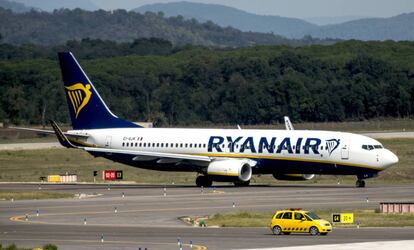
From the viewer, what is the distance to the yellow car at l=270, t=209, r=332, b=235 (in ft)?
163

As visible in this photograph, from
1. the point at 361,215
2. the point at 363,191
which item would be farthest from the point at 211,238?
the point at 363,191

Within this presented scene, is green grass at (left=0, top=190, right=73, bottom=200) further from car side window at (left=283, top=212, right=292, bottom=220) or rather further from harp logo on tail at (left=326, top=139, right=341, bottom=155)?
car side window at (left=283, top=212, right=292, bottom=220)

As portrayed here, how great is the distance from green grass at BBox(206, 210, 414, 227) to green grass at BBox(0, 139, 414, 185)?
2879 cm

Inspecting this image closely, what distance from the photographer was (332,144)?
259ft

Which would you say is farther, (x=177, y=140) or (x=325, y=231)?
(x=177, y=140)

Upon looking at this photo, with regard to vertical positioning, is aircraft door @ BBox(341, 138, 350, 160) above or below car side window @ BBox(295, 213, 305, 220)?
above

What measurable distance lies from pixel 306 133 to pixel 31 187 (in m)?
21.3

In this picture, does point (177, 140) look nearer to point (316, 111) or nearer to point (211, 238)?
point (211, 238)

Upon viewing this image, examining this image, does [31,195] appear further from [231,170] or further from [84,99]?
[84,99]

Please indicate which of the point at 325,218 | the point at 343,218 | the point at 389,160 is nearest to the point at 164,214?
the point at 325,218

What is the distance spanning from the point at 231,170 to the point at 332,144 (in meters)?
7.49

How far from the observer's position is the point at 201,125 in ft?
568

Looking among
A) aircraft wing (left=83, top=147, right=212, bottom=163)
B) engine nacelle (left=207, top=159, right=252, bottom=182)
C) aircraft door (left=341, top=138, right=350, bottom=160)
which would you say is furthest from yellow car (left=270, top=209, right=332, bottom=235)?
aircraft wing (left=83, top=147, right=212, bottom=163)

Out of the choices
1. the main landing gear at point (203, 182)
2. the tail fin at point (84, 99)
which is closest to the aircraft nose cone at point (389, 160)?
the main landing gear at point (203, 182)
